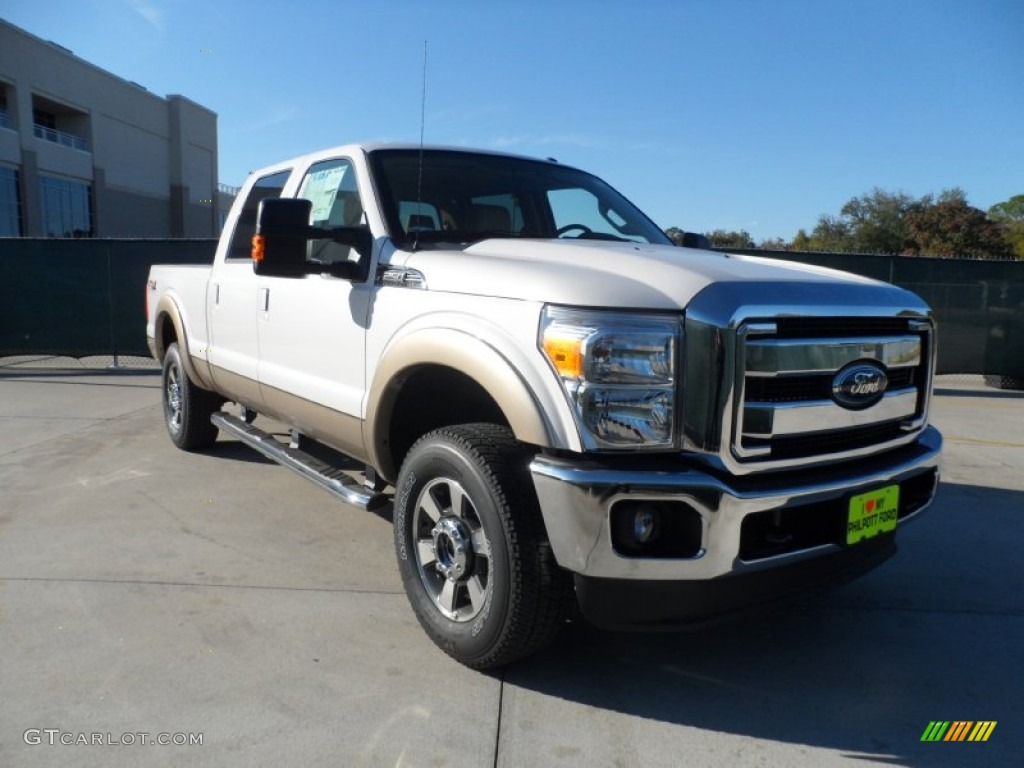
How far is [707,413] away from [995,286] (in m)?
10.6

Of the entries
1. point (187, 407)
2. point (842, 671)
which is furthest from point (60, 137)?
point (842, 671)

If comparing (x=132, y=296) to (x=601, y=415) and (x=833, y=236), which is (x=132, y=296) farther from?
(x=833, y=236)

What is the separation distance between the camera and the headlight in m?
2.40

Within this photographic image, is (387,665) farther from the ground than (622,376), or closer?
closer

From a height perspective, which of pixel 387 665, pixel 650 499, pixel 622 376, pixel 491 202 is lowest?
pixel 387 665

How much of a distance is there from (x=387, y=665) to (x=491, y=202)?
7.28ft

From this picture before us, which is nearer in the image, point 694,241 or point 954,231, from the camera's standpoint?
point 694,241

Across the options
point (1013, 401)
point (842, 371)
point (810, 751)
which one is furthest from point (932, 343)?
point (1013, 401)

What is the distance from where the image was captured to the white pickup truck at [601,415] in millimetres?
2416

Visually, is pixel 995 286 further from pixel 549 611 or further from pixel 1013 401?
pixel 549 611

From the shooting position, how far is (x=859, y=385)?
2729 millimetres

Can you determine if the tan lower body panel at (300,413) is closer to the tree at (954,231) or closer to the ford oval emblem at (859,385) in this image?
the ford oval emblem at (859,385)

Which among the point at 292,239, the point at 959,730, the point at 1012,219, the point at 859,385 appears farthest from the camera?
the point at 1012,219

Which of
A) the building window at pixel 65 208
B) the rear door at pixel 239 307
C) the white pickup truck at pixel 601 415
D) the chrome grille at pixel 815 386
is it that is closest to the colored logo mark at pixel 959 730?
the white pickup truck at pixel 601 415
